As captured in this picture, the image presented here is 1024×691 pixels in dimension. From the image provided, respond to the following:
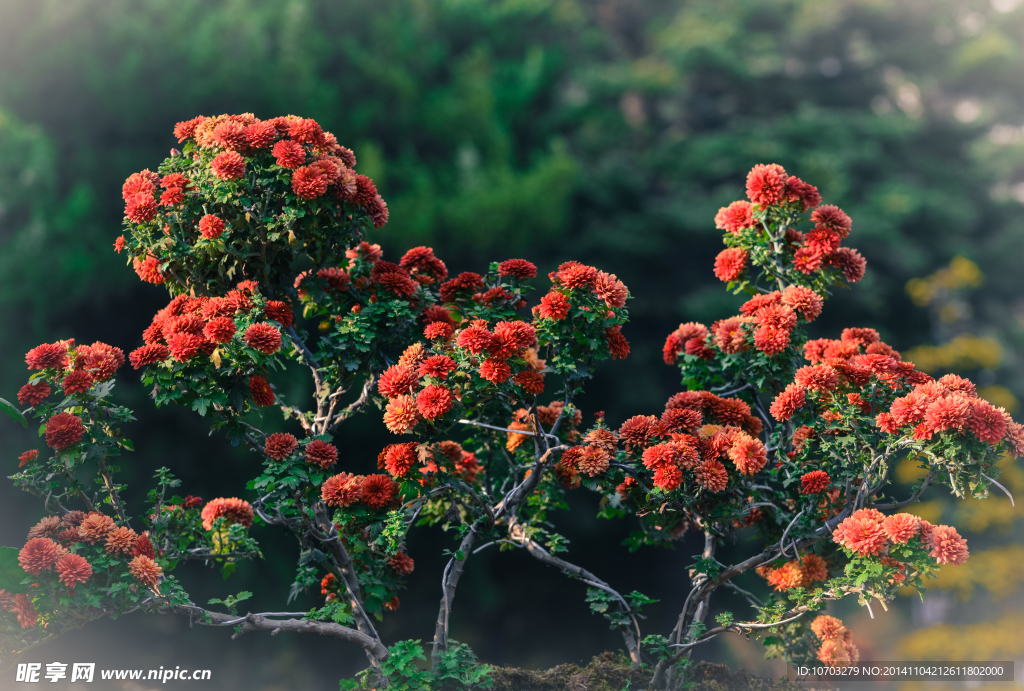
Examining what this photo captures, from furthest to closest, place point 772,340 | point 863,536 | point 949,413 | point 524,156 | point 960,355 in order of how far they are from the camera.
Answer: point 524,156 → point 960,355 → point 772,340 → point 863,536 → point 949,413

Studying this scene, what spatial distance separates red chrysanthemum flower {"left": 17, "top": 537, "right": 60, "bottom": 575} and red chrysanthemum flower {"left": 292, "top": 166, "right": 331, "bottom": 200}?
1.21 m

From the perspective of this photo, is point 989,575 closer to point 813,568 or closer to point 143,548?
point 813,568

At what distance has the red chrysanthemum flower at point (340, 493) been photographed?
2389 millimetres

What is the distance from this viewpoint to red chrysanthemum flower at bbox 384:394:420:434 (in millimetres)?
2086

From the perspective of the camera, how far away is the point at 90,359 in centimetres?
234

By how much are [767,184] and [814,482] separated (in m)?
1.03

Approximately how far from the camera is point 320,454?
230 cm

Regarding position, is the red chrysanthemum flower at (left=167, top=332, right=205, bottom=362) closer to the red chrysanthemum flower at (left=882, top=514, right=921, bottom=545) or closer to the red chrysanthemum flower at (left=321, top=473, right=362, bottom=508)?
the red chrysanthemum flower at (left=321, top=473, right=362, bottom=508)

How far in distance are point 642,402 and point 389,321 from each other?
4.83 metres

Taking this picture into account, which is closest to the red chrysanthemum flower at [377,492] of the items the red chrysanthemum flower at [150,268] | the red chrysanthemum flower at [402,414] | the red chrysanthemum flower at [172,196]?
the red chrysanthemum flower at [402,414]

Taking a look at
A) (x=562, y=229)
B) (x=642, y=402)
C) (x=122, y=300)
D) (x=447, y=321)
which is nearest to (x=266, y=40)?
(x=122, y=300)

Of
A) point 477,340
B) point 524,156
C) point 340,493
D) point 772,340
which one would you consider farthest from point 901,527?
point 524,156

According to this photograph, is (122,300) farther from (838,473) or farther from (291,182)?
(838,473)

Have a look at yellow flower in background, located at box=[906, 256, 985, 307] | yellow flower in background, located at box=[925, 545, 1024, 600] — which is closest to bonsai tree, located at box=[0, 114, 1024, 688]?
yellow flower in background, located at box=[925, 545, 1024, 600]
